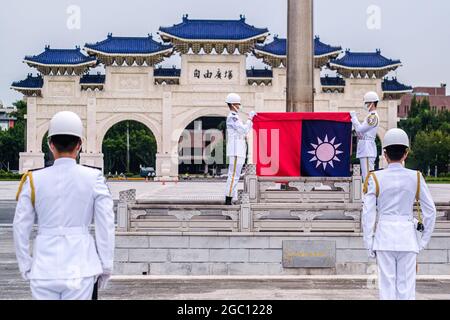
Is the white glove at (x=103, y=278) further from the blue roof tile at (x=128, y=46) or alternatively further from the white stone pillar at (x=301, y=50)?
the blue roof tile at (x=128, y=46)

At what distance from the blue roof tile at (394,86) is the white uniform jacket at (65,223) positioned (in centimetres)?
3619

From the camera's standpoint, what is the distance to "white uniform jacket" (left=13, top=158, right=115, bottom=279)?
10.8ft

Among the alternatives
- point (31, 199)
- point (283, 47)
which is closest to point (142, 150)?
point (283, 47)

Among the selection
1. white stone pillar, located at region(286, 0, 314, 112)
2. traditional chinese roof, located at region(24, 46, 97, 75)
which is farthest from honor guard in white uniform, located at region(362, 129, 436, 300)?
traditional chinese roof, located at region(24, 46, 97, 75)

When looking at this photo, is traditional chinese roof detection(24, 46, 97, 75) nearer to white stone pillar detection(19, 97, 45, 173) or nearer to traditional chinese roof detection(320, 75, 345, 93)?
white stone pillar detection(19, 97, 45, 173)

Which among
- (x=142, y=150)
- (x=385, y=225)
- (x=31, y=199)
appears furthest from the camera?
(x=142, y=150)

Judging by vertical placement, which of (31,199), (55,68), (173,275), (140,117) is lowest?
(173,275)

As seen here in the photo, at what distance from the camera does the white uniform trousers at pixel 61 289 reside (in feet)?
10.7

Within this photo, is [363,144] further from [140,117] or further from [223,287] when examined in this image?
[140,117]

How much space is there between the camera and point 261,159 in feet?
31.0

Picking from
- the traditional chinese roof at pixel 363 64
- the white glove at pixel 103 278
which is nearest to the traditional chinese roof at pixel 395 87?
the traditional chinese roof at pixel 363 64

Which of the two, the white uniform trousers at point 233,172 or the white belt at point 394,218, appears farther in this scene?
the white uniform trousers at point 233,172
